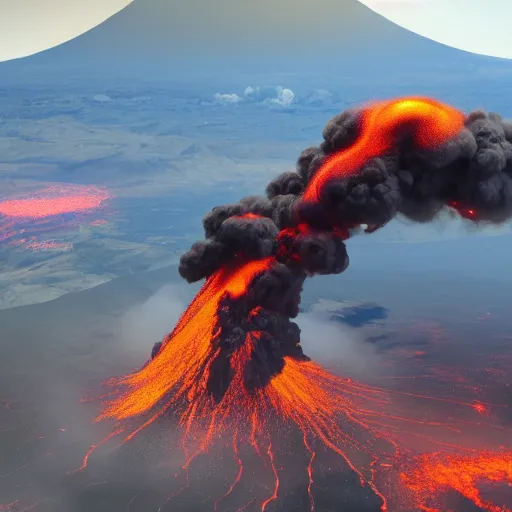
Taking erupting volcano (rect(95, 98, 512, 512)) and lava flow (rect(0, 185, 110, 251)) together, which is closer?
erupting volcano (rect(95, 98, 512, 512))

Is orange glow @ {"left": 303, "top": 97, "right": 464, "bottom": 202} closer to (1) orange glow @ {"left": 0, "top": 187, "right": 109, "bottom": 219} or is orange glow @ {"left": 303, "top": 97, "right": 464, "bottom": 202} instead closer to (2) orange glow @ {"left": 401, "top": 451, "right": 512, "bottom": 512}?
(2) orange glow @ {"left": 401, "top": 451, "right": 512, "bottom": 512}

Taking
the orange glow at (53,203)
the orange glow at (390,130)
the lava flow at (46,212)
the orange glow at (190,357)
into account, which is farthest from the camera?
the orange glow at (53,203)

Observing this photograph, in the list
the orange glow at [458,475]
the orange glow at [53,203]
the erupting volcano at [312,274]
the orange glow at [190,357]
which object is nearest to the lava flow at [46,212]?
the orange glow at [53,203]

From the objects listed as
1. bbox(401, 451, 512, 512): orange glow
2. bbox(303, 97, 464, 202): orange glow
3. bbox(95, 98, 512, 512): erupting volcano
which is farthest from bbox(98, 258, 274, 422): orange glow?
bbox(401, 451, 512, 512): orange glow

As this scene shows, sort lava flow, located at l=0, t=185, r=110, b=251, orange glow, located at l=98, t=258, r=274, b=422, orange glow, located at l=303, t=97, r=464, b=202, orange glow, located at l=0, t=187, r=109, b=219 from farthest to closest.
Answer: orange glow, located at l=0, t=187, r=109, b=219
lava flow, located at l=0, t=185, r=110, b=251
orange glow, located at l=98, t=258, r=274, b=422
orange glow, located at l=303, t=97, r=464, b=202

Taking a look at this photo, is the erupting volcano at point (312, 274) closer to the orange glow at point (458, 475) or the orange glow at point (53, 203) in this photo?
the orange glow at point (458, 475)

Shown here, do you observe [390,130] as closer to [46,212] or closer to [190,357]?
[190,357]
